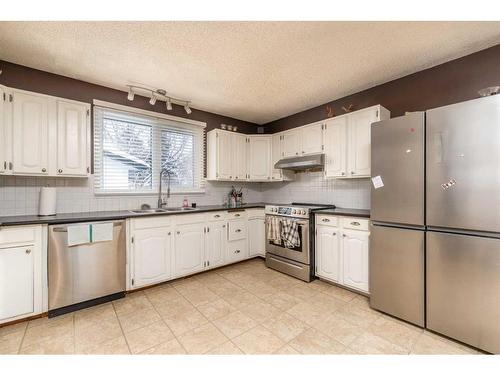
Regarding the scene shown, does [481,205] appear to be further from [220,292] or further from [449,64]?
[220,292]

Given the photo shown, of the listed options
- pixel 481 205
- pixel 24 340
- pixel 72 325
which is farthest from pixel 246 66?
pixel 24 340

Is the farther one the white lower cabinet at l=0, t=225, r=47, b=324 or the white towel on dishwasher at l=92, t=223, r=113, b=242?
the white towel on dishwasher at l=92, t=223, r=113, b=242

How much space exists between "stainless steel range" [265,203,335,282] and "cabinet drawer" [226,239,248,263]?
45cm

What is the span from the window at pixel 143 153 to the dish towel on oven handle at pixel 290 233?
1.55m

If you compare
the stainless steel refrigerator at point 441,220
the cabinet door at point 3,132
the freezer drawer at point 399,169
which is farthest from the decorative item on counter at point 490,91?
the cabinet door at point 3,132

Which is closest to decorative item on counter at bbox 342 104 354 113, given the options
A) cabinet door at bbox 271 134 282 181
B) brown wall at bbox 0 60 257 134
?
cabinet door at bbox 271 134 282 181

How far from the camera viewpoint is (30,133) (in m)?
2.33

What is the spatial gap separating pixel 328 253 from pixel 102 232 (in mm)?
2619

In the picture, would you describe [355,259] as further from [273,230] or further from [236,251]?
[236,251]

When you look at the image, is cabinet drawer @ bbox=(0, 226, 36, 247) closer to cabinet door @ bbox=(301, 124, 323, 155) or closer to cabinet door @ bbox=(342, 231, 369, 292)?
cabinet door @ bbox=(342, 231, 369, 292)

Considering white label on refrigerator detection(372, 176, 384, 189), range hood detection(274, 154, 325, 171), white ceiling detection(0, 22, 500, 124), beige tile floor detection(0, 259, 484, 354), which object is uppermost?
white ceiling detection(0, 22, 500, 124)

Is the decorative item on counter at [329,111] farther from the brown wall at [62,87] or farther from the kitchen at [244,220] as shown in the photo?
the brown wall at [62,87]

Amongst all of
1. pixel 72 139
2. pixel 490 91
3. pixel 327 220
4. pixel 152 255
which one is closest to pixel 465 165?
pixel 490 91

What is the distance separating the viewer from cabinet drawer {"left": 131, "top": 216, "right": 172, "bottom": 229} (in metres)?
2.67
